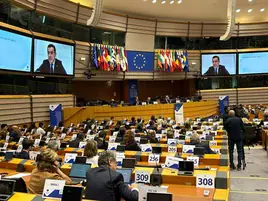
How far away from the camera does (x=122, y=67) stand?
23250 mm

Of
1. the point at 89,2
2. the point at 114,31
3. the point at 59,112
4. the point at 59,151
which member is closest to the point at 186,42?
the point at 114,31

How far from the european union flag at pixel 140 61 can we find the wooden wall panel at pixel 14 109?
9.36 metres

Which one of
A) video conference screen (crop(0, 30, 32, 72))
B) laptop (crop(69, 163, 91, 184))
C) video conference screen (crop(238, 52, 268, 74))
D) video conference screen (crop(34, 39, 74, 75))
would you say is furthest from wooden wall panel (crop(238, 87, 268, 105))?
laptop (crop(69, 163, 91, 184))

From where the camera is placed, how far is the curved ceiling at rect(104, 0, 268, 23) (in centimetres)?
2364

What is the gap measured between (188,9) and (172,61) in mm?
4154

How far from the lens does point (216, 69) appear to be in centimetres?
2748

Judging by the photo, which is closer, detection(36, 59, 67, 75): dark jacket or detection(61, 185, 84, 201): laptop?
detection(61, 185, 84, 201): laptop

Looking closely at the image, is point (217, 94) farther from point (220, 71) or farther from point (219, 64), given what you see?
point (219, 64)

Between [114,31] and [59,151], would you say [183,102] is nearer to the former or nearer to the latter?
[114,31]

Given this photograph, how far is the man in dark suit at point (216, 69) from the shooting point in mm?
27312

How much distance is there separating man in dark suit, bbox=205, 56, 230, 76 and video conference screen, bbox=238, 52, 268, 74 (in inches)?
52.4

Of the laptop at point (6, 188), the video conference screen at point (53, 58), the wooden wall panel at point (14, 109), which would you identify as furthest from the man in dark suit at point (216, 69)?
the laptop at point (6, 188)

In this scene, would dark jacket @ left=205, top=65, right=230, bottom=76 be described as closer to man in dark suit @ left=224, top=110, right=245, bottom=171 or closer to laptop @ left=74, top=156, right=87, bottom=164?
man in dark suit @ left=224, top=110, right=245, bottom=171

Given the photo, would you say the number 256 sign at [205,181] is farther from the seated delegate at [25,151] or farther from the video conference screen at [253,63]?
the video conference screen at [253,63]
